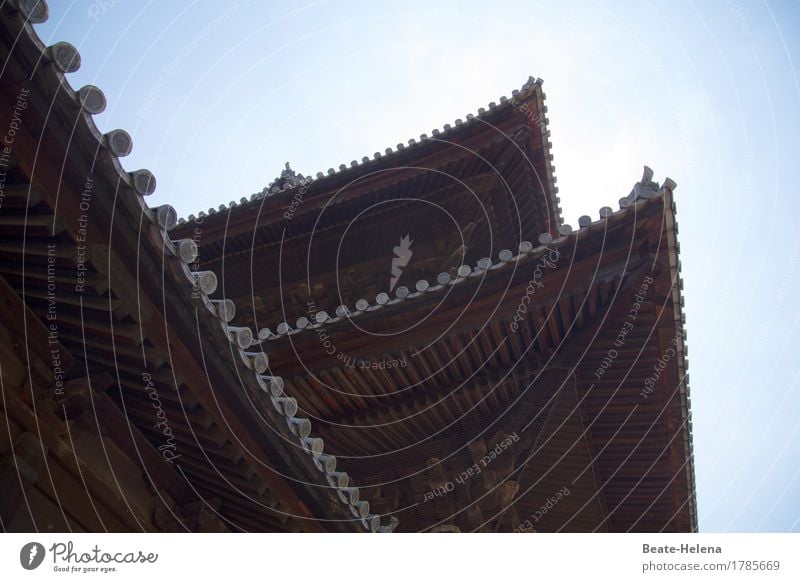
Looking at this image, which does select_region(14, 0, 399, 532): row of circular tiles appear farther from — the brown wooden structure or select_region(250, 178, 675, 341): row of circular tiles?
select_region(250, 178, 675, 341): row of circular tiles

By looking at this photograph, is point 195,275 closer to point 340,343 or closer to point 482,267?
point 340,343

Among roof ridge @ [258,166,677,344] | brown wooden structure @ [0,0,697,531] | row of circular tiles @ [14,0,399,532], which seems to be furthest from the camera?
roof ridge @ [258,166,677,344]

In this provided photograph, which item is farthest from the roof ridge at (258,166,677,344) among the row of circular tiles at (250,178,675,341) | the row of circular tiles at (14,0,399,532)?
the row of circular tiles at (14,0,399,532)

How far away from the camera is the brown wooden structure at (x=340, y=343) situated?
5090 mm

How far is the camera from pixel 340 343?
8453 mm

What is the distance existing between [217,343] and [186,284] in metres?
0.54

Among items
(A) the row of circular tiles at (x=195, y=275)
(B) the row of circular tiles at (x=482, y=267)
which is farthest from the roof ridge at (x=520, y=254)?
(A) the row of circular tiles at (x=195, y=275)

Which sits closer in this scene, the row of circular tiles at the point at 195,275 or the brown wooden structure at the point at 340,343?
the row of circular tiles at the point at 195,275

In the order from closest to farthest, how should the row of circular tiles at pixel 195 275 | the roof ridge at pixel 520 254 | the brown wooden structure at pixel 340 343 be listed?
the row of circular tiles at pixel 195 275 < the brown wooden structure at pixel 340 343 < the roof ridge at pixel 520 254

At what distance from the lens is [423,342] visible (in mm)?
8305

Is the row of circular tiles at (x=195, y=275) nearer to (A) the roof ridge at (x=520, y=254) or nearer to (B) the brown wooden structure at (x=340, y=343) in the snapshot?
(B) the brown wooden structure at (x=340, y=343)

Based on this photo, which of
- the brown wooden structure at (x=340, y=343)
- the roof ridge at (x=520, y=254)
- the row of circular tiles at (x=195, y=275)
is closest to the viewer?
the row of circular tiles at (x=195, y=275)

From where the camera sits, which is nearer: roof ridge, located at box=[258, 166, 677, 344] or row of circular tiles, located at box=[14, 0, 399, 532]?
row of circular tiles, located at box=[14, 0, 399, 532]

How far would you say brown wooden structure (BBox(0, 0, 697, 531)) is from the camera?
5090 mm
